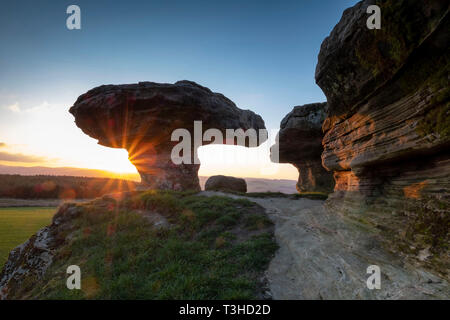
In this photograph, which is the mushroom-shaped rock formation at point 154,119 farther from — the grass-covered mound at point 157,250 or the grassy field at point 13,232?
the grassy field at point 13,232

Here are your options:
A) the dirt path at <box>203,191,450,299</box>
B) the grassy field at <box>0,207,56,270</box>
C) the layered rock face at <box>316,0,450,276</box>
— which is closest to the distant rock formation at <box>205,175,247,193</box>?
the grassy field at <box>0,207,56,270</box>

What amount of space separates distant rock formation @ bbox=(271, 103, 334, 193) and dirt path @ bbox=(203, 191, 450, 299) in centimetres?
1506

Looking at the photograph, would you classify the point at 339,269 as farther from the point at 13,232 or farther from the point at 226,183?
the point at 13,232

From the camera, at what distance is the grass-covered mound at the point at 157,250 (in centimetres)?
488

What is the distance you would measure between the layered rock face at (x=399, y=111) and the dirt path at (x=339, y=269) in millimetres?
606

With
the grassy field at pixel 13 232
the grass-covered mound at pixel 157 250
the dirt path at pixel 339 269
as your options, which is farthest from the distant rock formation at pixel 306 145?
the grassy field at pixel 13 232

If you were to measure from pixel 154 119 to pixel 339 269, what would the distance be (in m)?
18.3

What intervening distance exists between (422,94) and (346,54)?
2532 millimetres

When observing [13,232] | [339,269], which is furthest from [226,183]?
[339,269]

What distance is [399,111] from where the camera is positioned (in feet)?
17.3

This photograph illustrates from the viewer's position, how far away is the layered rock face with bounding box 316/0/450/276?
4.11 metres
